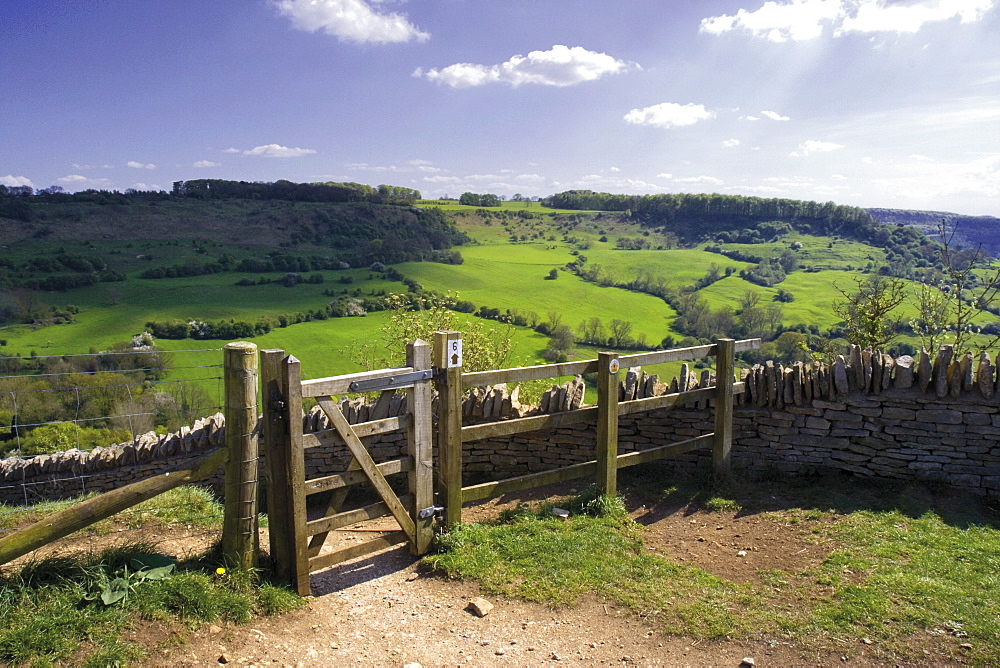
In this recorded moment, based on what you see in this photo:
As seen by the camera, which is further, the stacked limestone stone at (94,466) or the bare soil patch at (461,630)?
the stacked limestone stone at (94,466)

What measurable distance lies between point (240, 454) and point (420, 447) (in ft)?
4.89

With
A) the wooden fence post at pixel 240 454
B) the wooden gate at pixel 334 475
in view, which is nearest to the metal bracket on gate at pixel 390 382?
the wooden gate at pixel 334 475

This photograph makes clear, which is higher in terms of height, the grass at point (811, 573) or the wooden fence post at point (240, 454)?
the wooden fence post at point (240, 454)

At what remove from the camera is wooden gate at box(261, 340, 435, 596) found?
15.6 feet

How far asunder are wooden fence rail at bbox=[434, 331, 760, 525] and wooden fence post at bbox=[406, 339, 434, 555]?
152 mm

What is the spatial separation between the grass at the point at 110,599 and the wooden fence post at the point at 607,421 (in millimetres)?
3271

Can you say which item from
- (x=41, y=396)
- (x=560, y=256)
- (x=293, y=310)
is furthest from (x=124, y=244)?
(x=41, y=396)

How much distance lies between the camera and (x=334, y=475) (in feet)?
16.9

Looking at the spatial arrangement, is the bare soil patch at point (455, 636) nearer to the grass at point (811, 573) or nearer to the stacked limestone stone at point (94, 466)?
the grass at point (811, 573)

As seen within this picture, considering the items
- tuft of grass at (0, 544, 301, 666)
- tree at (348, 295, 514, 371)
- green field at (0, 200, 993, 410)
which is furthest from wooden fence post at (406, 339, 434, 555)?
green field at (0, 200, 993, 410)

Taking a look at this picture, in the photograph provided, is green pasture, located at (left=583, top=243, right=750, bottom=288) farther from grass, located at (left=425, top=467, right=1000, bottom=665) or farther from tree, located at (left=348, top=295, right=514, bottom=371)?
grass, located at (left=425, top=467, right=1000, bottom=665)

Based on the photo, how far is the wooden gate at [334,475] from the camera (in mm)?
4758

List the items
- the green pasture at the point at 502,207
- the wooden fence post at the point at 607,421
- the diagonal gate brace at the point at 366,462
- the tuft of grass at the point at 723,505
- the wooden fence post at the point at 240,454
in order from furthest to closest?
the green pasture at the point at 502,207 < the tuft of grass at the point at 723,505 < the wooden fence post at the point at 607,421 < the diagonal gate brace at the point at 366,462 < the wooden fence post at the point at 240,454

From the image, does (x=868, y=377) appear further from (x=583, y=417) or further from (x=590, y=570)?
(x=590, y=570)
